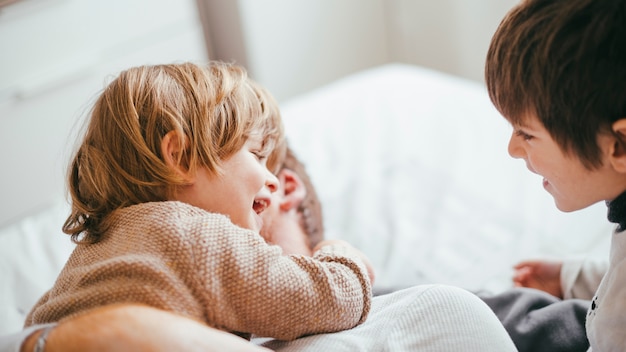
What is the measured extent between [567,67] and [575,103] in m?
0.04

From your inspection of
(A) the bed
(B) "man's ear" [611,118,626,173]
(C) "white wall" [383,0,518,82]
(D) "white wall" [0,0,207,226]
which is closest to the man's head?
(A) the bed

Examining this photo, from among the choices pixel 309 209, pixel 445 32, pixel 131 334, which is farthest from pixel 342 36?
pixel 131 334

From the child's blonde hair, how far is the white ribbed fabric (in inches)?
10.1

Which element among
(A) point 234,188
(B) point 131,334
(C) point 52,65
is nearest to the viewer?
(B) point 131,334

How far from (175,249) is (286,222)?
46cm

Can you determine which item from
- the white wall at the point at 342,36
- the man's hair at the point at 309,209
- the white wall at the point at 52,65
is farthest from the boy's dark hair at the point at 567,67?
the white wall at the point at 342,36

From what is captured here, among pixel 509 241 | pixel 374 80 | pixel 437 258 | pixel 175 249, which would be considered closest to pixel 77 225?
pixel 175 249

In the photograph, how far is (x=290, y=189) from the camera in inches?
49.4

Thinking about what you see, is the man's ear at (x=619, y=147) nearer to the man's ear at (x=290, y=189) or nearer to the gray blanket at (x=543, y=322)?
the gray blanket at (x=543, y=322)

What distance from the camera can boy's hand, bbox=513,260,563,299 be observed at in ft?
3.92

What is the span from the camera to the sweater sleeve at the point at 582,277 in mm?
1121

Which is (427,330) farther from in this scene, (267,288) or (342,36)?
(342,36)

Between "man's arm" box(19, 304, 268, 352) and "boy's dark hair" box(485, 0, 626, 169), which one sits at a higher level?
"boy's dark hair" box(485, 0, 626, 169)

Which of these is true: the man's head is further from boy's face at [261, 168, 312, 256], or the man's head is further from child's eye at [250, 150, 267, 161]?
child's eye at [250, 150, 267, 161]
